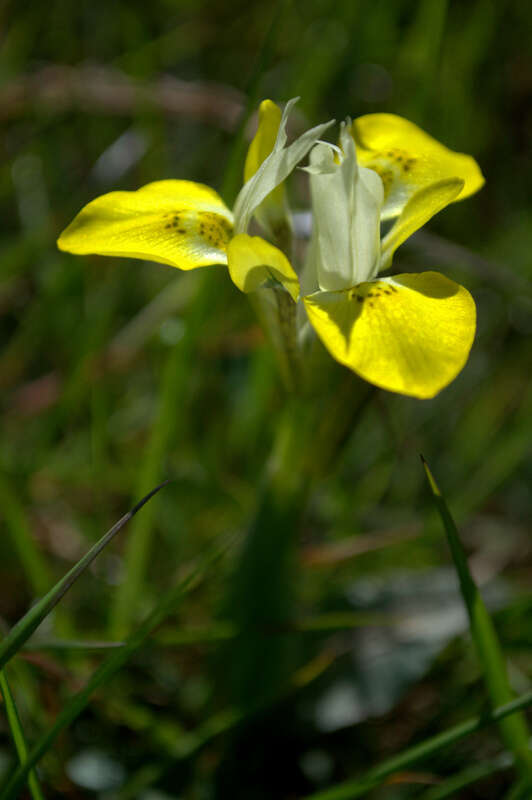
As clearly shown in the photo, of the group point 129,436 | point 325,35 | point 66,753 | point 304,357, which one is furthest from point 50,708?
point 325,35

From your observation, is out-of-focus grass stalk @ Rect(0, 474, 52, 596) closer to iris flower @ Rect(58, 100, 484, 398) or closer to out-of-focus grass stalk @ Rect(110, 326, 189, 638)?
out-of-focus grass stalk @ Rect(110, 326, 189, 638)

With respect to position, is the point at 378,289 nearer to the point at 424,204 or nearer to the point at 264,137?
the point at 424,204

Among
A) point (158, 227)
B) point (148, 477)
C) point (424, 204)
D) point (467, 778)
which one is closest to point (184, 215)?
point (158, 227)

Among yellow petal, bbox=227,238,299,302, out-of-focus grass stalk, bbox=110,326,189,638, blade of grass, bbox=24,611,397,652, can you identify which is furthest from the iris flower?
blade of grass, bbox=24,611,397,652

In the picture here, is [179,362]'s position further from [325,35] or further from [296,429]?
[325,35]

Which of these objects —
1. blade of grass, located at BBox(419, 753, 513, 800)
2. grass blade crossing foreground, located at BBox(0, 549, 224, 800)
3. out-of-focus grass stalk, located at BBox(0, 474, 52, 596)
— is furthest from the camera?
out-of-focus grass stalk, located at BBox(0, 474, 52, 596)
